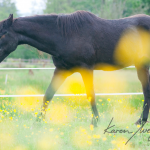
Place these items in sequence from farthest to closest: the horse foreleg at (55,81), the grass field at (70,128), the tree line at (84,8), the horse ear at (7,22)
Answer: the tree line at (84,8) < the horse foreleg at (55,81) < the horse ear at (7,22) < the grass field at (70,128)

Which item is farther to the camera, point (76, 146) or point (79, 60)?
point (79, 60)

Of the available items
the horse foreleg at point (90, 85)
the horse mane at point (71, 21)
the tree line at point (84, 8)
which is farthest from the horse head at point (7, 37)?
the tree line at point (84, 8)

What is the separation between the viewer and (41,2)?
2177 cm

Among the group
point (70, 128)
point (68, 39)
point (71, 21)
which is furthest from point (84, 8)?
point (70, 128)

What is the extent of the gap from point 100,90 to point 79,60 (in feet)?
10.6

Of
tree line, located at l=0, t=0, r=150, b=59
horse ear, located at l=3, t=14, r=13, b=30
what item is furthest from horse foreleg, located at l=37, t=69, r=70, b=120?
tree line, located at l=0, t=0, r=150, b=59

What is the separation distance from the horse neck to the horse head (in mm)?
92

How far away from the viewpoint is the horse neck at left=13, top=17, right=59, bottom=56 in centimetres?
374

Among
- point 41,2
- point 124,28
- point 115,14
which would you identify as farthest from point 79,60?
point 41,2

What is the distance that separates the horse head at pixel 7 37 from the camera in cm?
359

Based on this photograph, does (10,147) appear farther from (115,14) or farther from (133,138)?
(115,14)

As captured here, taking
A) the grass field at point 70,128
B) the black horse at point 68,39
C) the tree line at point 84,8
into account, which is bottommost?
the tree line at point 84,8

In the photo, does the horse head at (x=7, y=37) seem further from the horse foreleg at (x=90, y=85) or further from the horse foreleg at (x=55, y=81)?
the horse foreleg at (x=90, y=85)

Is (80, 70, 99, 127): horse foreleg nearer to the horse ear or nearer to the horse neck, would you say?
the horse neck
